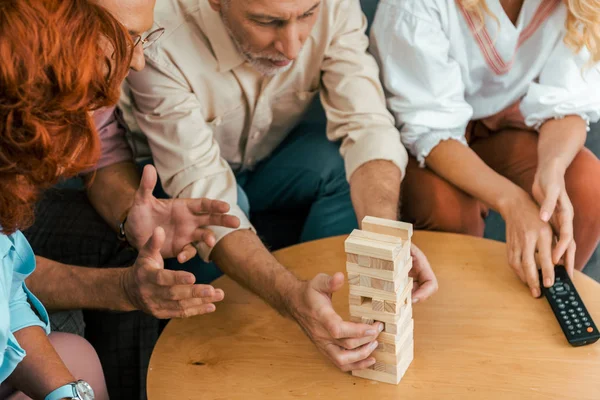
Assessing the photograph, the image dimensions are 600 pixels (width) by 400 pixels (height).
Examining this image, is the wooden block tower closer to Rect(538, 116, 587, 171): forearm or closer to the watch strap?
the watch strap

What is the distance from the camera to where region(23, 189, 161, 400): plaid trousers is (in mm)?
1894

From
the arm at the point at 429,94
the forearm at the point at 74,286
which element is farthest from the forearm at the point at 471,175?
the forearm at the point at 74,286

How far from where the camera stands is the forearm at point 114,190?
72.9 inches

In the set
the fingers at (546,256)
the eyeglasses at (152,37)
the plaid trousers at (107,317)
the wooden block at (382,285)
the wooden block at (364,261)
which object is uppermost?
the eyeglasses at (152,37)

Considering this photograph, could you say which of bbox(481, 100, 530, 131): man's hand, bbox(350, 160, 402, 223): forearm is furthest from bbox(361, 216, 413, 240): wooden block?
bbox(481, 100, 530, 131): man's hand

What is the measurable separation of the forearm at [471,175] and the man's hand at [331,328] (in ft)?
1.89

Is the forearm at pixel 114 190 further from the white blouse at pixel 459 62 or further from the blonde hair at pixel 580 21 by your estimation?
the blonde hair at pixel 580 21

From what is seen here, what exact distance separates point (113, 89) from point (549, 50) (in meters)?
1.23

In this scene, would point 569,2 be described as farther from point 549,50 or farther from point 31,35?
point 31,35

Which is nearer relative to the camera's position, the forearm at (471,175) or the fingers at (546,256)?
the fingers at (546,256)

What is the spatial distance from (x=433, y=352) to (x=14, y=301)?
77cm

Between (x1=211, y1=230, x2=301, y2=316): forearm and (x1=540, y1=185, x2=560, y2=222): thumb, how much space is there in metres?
0.56

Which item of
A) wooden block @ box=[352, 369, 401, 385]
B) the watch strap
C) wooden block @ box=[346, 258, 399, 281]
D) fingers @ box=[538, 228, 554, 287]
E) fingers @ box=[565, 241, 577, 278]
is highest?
wooden block @ box=[346, 258, 399, 281]

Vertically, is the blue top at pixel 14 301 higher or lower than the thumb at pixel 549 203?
higher
